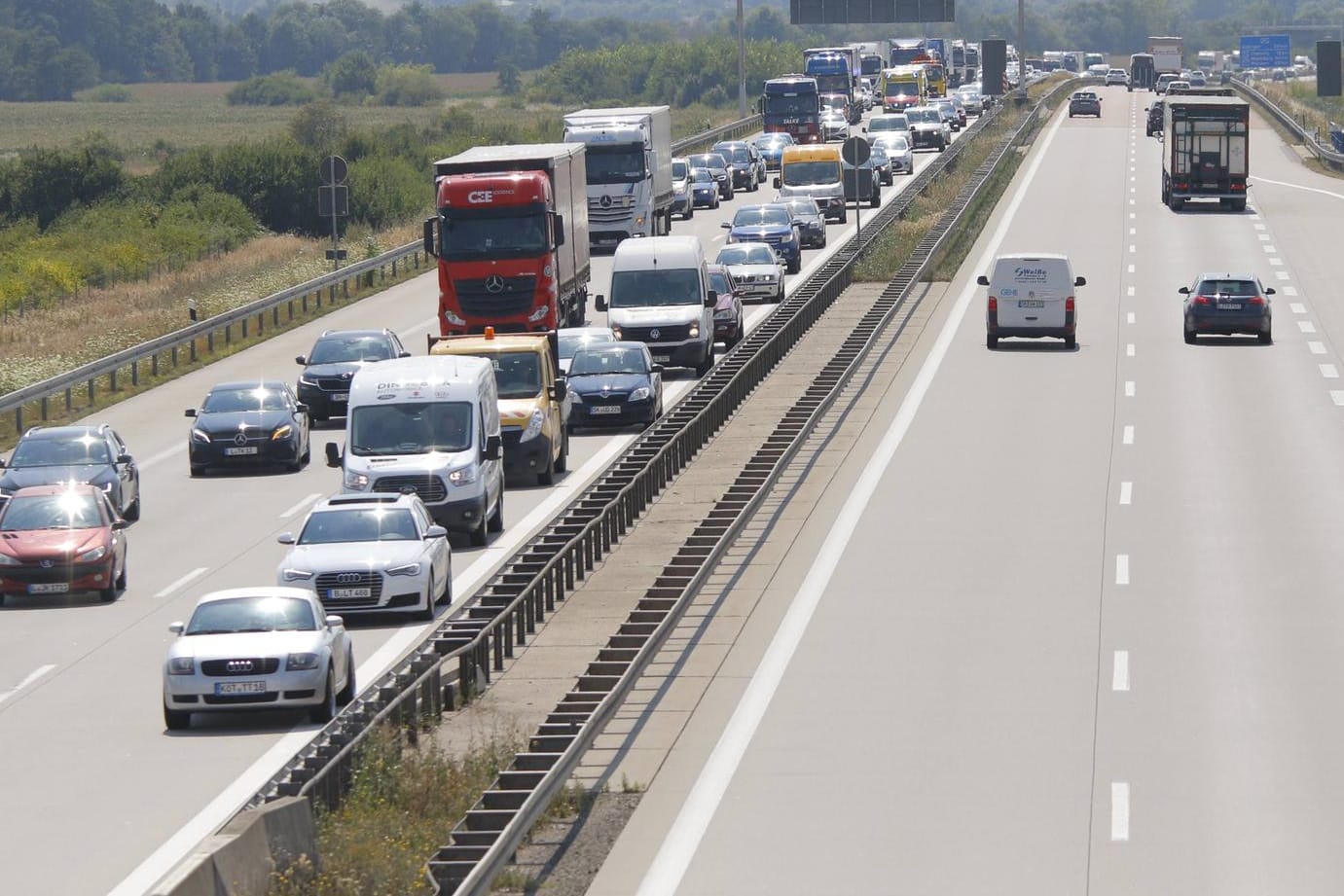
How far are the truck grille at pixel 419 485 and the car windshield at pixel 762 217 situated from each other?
Answer: 30.1 metres

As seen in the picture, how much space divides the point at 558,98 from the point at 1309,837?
184 m

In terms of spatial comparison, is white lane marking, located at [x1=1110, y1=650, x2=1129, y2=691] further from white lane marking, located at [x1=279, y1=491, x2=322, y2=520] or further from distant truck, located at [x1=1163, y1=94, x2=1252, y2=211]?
distant truck, located at [x1=1163, y1=94, x2=1252, y2=211]

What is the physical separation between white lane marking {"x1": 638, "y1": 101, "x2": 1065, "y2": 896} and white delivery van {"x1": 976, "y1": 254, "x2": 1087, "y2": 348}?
278 cm

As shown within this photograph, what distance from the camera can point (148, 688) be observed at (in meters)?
21.9

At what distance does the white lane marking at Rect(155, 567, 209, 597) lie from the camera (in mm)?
26328

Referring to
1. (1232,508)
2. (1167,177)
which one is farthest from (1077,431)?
(1167,177)

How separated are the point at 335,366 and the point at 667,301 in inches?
270

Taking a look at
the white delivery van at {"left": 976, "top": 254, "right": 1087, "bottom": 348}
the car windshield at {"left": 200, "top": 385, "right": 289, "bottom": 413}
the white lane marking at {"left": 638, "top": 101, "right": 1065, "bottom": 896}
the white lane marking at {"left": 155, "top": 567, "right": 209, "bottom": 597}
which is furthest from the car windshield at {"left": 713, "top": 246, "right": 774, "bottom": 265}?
the white lane marking at {"left": 155, "top": 567, "right": 209, "bottom": 597}

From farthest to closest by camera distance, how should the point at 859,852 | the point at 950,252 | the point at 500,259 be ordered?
the point at 950,252 < the point at 500,259 < the point at 859,852

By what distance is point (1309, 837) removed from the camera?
52.8 ft

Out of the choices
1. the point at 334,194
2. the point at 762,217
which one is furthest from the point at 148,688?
the point at 762,217

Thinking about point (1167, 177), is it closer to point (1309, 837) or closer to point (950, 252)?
point (950, 252)

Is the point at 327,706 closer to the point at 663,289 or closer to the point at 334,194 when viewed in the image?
the point at 663,289

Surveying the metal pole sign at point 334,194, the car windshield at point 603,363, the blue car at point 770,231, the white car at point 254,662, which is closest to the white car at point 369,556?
the white car at point 254,662
